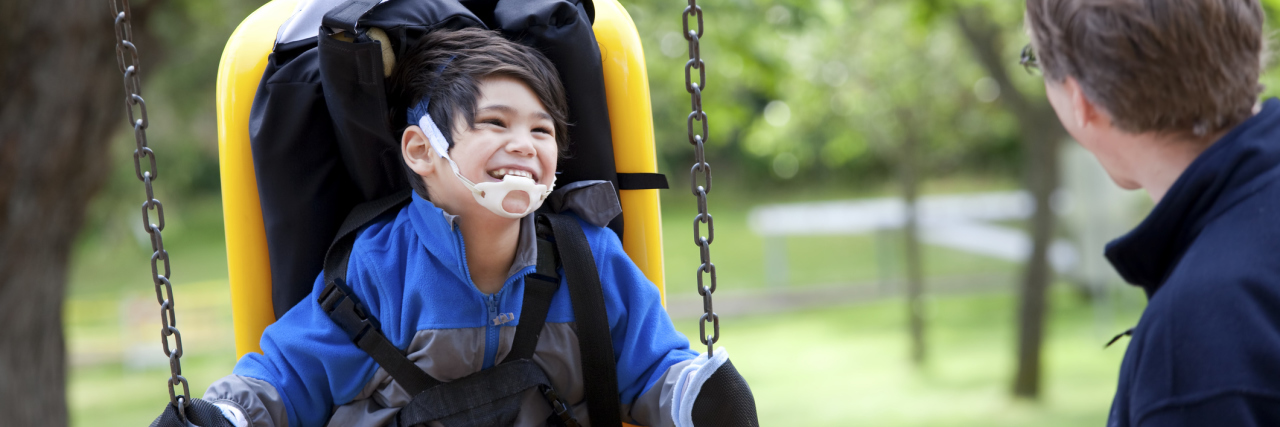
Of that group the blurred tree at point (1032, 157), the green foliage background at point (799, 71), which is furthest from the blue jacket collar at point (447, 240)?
the blurred tree at point (1032, 157)

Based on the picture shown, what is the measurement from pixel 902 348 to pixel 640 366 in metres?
13.8

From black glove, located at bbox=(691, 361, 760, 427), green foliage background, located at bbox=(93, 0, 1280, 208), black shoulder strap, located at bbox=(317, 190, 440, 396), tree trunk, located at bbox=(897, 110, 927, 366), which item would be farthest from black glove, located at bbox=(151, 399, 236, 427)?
tree trunk, located at bbox=(897, 110, 927, 366)

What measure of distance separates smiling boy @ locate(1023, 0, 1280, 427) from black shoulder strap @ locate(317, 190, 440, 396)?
1293 mm

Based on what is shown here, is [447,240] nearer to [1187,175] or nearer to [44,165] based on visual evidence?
[1187,175]

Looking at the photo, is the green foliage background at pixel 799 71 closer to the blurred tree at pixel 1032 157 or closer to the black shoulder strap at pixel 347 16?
the blurred tree at pixel 1032 157

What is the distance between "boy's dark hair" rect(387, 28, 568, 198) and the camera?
198 centimetres

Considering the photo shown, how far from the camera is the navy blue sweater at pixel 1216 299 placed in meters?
1.22

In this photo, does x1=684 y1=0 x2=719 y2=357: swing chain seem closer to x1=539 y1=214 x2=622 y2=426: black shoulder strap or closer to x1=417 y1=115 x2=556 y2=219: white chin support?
x1=539 y1=214 x2=622 y2=426: black shoulder strap

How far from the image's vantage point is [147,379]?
16031mm

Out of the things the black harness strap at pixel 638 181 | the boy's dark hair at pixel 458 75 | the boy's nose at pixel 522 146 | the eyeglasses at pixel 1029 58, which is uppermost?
the boy's dark hair at pixel 458 75

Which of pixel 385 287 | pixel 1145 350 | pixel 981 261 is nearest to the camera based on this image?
pixel 1145 350

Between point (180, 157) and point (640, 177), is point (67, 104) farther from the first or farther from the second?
point (180, 157)

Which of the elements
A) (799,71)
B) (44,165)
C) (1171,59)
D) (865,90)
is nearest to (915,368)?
(865,90)

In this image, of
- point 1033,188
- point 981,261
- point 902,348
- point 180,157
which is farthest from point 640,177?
point 981,261
